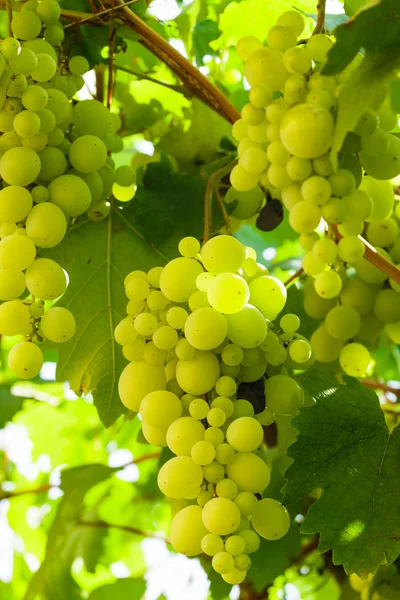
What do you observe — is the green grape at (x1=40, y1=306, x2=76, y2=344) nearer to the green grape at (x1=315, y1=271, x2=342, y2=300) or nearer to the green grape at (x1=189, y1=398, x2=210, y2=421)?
the green grape at (x1=189, y1=398, x2=210, y2=421)

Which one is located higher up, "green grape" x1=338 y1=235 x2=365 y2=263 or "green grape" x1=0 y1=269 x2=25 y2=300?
"green grape" x1=338 y1=235 x2=365 y2=263

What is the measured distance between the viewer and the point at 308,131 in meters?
0.70

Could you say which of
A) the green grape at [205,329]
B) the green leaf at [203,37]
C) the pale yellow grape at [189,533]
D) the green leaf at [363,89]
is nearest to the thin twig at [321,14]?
the green leaf at [363,89]

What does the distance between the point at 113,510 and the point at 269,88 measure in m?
1.20

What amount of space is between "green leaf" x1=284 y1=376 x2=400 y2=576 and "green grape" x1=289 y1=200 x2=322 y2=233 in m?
0.25

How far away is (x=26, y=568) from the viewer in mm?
1890

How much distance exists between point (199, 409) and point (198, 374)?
4 centimetres

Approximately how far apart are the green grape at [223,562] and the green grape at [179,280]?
0.91ft

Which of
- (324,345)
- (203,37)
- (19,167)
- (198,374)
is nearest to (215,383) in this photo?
(198,374)

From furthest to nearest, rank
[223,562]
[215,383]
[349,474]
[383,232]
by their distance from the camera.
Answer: [383,232] < [349,474] < [215,383] < [223,562]

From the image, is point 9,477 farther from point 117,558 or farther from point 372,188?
point 372,188

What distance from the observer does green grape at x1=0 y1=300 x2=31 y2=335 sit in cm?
84

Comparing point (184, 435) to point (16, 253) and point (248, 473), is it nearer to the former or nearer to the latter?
point (248, 473)

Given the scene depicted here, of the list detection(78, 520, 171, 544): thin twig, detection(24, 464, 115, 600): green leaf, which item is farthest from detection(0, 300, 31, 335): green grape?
detection(78, 520, 171, 544): thin twig
